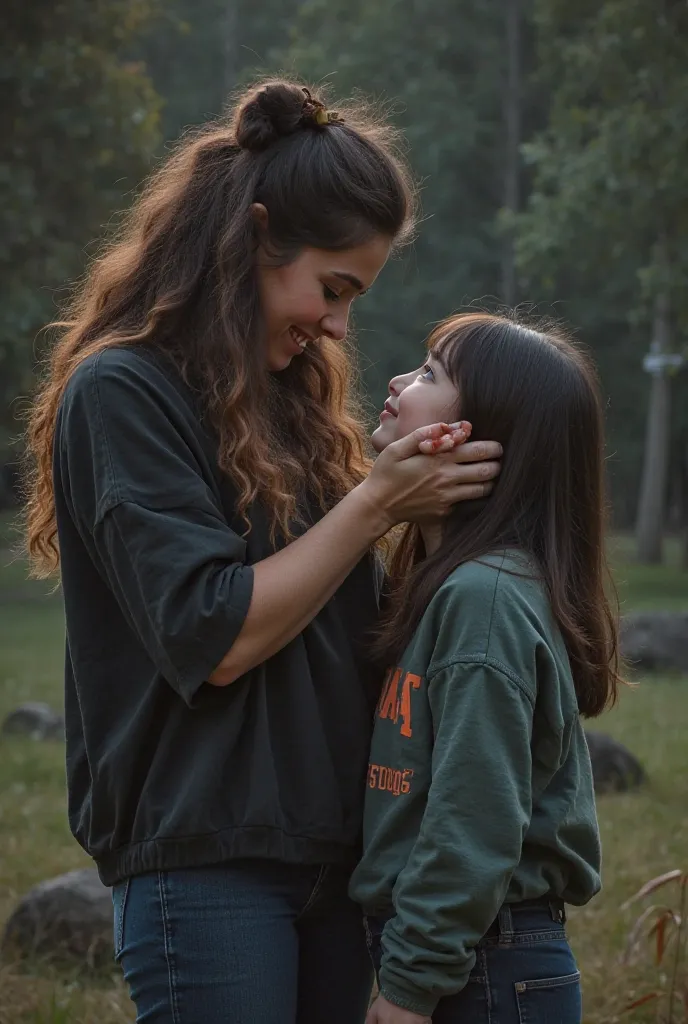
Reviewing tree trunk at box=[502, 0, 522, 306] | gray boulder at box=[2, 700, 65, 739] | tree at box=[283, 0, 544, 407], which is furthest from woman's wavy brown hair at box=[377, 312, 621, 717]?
tree trunk at box=[502, 0, 522, 306]

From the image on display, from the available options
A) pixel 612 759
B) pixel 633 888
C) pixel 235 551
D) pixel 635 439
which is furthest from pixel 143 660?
pixel 635 439

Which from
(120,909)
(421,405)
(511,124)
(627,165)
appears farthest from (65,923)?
(511,124)

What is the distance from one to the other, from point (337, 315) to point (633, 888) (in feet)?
13.0

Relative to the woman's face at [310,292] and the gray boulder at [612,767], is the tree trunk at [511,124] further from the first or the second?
the woman's face at [310,292]

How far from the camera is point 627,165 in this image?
1908 centimetres

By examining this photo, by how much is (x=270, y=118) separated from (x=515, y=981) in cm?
165

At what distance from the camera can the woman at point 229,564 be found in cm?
237

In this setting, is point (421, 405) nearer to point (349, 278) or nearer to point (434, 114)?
point (349, 278)

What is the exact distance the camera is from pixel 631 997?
4453mm

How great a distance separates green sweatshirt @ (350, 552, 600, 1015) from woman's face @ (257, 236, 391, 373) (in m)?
0.59

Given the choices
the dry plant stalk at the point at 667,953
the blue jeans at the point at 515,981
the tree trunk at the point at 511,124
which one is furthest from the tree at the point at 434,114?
the blue jeans at the point at 515,981

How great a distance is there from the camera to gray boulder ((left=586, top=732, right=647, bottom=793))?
8062mm

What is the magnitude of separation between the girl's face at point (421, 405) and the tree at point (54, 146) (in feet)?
47.0

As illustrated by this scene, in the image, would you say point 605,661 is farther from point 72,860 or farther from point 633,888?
point 72,860
